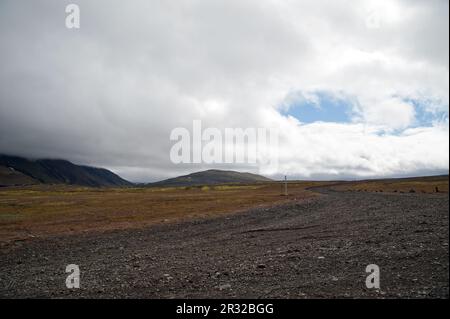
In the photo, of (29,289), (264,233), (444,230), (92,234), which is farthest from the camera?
(92,234)

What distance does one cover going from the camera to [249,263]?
535 inches

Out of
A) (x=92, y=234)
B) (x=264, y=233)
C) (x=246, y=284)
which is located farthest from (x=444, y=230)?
(x=92, y=234)

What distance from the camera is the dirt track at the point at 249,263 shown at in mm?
10125

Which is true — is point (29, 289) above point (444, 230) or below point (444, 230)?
below

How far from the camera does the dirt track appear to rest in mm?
10125

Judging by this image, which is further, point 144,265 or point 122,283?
point 144,265

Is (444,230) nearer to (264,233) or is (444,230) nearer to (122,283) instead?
(264,233)

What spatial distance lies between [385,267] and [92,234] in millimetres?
20680

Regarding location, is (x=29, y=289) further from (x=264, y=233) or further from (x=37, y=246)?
(x=264, y=233)

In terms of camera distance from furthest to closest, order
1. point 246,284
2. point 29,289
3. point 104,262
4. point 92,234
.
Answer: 1. point 92,234
2. point 104,262
3. point 29,289
4. point 246,284

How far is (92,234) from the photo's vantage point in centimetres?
2444

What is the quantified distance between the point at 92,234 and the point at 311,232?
→ 16239mm

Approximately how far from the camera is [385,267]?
444 inches
